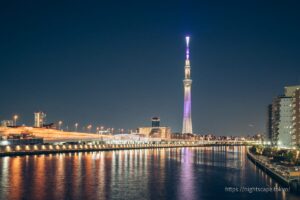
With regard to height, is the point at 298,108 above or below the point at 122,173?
above

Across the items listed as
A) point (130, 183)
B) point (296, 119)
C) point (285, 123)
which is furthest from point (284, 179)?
point (285, 123)

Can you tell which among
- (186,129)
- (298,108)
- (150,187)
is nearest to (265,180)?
(150,187)

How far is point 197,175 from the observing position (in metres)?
52.2

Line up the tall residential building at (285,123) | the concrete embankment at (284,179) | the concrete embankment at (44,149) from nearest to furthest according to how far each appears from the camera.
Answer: the concrete embankment at (284,179), the concrete embankment at (44,149), the tall residential building at (285,123)

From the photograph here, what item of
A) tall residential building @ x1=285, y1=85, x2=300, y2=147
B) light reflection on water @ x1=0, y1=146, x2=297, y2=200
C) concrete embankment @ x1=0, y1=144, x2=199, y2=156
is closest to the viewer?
light reflection on water @ x1=0, y1=146, x2=297, y2=200

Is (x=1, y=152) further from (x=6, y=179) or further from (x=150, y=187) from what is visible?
(x=150, y=187)

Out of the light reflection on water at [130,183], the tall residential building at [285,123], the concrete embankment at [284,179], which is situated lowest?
the light reflection on water at [130,183]

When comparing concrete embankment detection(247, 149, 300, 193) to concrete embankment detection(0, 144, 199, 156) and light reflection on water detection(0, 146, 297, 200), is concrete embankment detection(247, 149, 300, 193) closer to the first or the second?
light reflection on water detection(0, 146, 297, 200)

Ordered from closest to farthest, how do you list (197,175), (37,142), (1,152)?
(197,175)
(1,152)
(37,142)

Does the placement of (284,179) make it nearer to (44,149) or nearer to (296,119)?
(296,119)

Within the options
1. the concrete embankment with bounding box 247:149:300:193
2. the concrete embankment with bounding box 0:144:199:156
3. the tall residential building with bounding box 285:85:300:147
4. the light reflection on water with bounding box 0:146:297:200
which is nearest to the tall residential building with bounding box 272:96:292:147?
the tall residential building with bounding box 285:85:300:147

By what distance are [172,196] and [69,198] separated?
797cm

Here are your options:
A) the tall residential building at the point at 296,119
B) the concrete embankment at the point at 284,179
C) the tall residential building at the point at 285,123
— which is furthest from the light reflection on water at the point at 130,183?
the tall residential building at the point at 285,123

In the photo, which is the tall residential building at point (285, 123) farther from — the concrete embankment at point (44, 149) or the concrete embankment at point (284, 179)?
the concrete embankment at point (44, 149)
